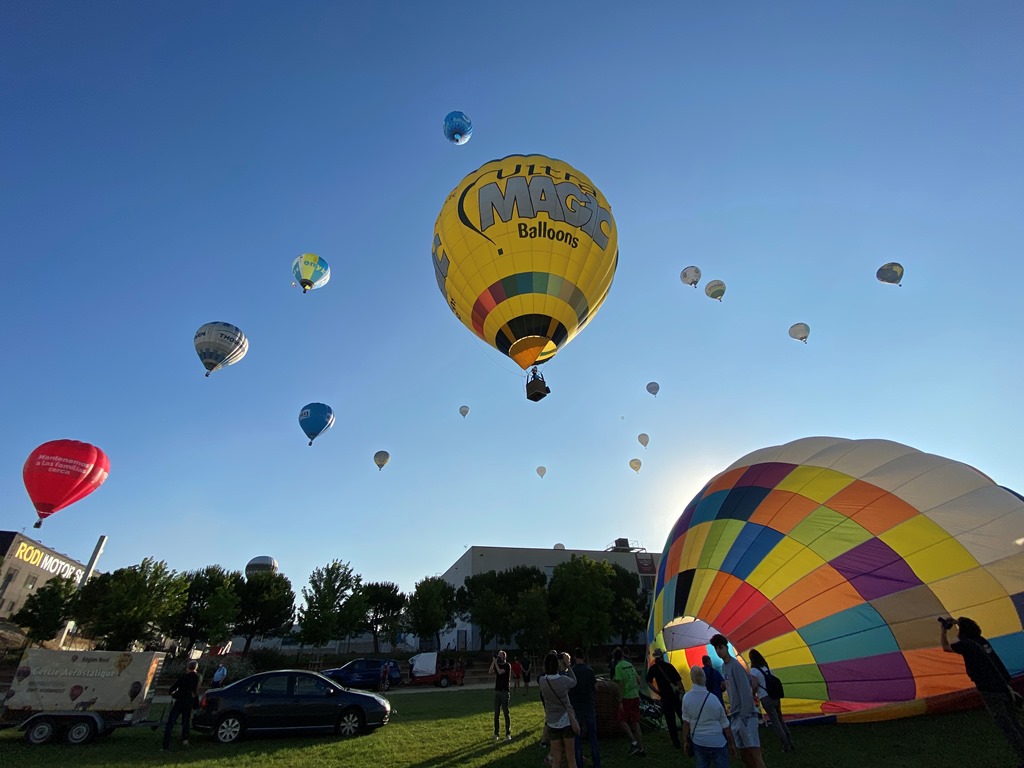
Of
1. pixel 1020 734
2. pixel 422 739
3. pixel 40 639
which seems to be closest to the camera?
pixel 1020 734

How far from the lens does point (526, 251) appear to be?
15.1m

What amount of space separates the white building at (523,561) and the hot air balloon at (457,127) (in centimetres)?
4540

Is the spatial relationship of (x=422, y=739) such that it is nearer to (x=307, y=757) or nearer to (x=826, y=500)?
(x=307, y=757)

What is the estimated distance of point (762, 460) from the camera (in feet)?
34.6

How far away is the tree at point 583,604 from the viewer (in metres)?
39.7

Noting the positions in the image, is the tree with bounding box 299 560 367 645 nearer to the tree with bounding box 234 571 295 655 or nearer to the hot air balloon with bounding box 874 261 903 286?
the tree with bounding box 234 571 295 655

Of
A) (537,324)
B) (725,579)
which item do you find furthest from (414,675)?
(725,579)

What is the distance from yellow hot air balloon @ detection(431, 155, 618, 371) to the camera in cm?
1512

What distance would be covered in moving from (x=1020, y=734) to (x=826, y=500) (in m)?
3.77

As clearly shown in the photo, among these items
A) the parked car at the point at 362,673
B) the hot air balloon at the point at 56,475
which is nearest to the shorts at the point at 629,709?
the parked car at the point at 362,673

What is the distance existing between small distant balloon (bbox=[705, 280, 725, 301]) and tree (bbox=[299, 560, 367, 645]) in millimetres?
32003

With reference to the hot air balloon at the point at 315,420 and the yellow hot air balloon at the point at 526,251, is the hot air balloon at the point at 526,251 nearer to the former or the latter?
the yellow hot air balloon at the point at 526,251

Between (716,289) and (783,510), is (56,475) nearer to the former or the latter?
(783,510)

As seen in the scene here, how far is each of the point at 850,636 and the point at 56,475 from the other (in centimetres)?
2757
